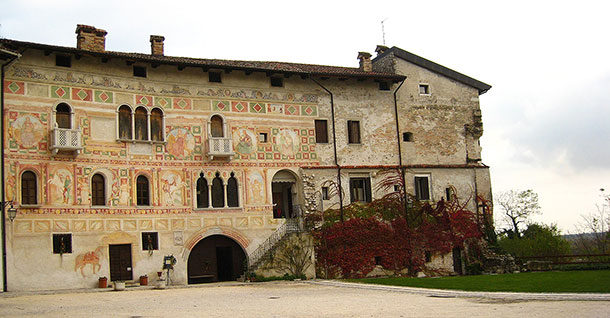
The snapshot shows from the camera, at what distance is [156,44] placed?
32.9m

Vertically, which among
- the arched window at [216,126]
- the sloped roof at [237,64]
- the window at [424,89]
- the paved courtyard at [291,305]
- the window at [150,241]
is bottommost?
the paved courtyard at [291,305]

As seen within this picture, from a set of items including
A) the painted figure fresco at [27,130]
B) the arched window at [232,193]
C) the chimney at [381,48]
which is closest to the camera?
the painted figure fresco at [27,130]

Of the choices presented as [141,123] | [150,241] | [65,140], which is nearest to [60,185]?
[65,140]

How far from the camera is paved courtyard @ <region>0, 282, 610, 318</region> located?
1556 centimetres

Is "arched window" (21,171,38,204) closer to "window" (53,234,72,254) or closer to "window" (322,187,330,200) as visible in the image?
"window" (53,234,72,254)

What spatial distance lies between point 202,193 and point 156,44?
7.58m

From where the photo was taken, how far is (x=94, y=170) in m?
28.7

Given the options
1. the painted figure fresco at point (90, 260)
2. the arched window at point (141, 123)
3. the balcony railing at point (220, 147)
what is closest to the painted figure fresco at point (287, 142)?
the balcony railing at point (220, 147)

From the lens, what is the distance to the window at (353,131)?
34844mm

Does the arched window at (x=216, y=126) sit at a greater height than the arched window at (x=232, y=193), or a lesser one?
greater

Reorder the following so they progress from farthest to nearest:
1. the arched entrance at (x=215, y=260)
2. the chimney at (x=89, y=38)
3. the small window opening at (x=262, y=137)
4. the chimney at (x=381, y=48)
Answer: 1. the chimney at (x=381, y=48)
2. the small window opening at (x=262, y=137)
3. the arched entrance at (x=215, y=260)
4. the chimney at (x=89, y=38)

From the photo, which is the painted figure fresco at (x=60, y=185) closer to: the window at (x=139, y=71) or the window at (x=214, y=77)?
the window at (x=139, y=71)

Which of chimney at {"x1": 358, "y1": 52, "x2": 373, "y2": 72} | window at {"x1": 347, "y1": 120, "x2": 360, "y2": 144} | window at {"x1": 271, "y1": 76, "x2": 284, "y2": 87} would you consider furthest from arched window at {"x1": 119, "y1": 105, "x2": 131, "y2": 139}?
chimney at {"x1": 358, "y1": 52, "x2": 373, "y2": 72}

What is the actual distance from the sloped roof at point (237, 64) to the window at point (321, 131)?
234cm
